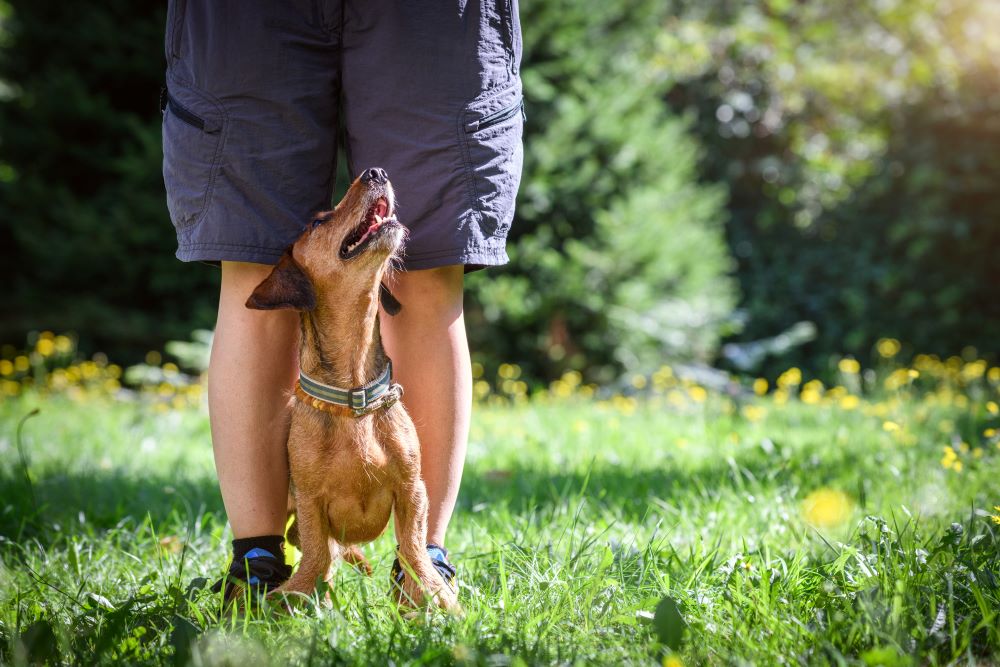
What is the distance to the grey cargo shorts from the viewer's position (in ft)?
7.23

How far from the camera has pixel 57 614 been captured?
6.42ft

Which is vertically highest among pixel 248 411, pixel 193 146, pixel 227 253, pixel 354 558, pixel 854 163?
pixel 854 163

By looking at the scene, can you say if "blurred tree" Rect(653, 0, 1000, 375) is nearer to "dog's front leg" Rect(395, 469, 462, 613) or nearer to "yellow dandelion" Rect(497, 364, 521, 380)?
"yellow dandelion" Rect(497, 364, 521, 380)

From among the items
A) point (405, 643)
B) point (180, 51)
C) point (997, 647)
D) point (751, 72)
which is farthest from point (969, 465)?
point (751, 72)

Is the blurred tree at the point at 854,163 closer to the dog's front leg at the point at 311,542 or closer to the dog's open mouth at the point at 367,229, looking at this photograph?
the dog's open mouth at the point at 367,229

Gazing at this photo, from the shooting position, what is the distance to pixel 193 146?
2.22 meters

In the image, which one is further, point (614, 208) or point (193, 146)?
point (614, 208)

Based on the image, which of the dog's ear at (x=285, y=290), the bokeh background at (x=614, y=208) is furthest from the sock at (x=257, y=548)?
the bokeh background at (x=614, y=208)

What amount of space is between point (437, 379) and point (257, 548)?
0.66 meters

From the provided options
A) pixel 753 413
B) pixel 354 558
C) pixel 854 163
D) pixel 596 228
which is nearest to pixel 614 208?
pixel 596 228

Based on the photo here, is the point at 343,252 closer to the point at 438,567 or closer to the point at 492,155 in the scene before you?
the point at 492,155

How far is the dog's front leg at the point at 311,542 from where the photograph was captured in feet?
7.23

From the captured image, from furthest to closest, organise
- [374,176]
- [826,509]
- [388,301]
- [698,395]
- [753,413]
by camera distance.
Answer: [698,395], [753,413], [826,509], [388,301], [374,176]

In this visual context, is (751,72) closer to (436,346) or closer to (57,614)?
(436,346)
